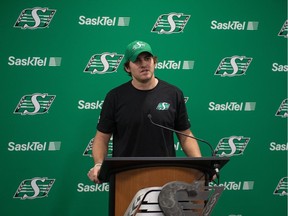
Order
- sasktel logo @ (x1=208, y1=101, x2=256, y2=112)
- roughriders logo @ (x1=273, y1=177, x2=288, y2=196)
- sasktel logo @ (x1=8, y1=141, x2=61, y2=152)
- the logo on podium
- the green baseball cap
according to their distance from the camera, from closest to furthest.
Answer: the logo on podium → the green baseball cap → sasktel logo @ (x1=8, y1=141, x2=61, y2=152) → sasktel logo @ (x1=208, y1=101, x2=256, y2=112) → roughriders logo @ (x1=273, y1=177, x2=288, y2=196)

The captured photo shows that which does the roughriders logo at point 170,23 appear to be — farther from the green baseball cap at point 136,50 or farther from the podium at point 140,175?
the podium at point 140,175

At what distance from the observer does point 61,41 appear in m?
3.36

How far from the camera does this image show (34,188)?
3.30 meters

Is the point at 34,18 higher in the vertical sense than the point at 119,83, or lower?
higher

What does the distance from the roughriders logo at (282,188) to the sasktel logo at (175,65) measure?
1203mm

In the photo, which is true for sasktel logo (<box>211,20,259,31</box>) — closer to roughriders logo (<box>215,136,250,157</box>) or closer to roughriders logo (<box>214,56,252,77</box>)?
roughriders logo (<box>214,56,252,77</box>)

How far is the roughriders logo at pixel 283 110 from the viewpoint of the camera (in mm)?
3664

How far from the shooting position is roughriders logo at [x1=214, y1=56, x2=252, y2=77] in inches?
141

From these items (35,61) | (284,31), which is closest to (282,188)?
(284,31)

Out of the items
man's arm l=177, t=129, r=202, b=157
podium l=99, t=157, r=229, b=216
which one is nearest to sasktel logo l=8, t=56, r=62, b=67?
man's arm l=177, t=129, r=202, b=157

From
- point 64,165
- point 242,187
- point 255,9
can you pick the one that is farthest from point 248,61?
point 64,165

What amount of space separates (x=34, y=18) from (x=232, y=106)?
66.2 inches

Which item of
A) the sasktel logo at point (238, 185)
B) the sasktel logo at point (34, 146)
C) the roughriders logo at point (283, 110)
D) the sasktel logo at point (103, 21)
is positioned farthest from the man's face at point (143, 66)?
the roughriders logo at point (283, 110)

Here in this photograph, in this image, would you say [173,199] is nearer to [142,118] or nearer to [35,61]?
[142,118]
